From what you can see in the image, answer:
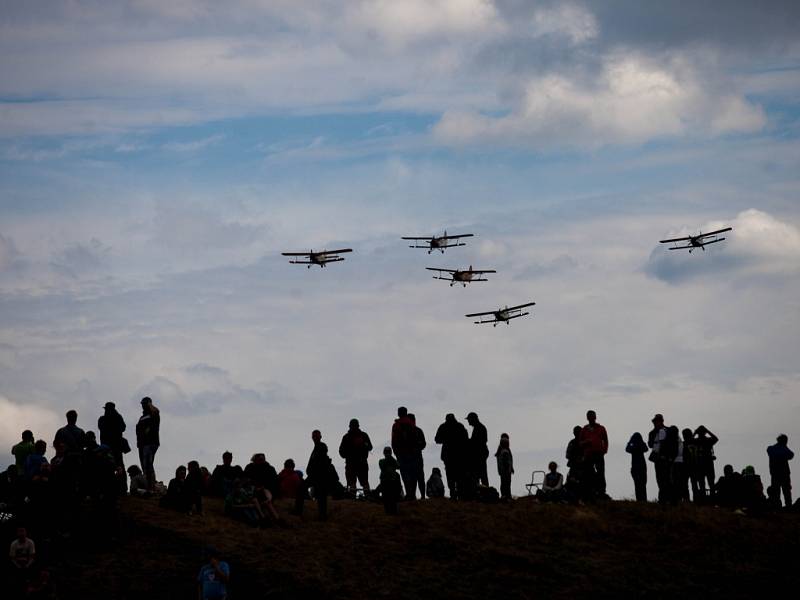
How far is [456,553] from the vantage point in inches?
1084

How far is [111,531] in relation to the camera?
85.9ft

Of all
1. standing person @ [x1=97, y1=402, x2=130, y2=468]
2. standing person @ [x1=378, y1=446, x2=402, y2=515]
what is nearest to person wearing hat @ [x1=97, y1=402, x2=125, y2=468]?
standing person @ [x1=97, y1=402, x2=130, y2=468]

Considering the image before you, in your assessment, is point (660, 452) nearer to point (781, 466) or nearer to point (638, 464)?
point (638, 464)

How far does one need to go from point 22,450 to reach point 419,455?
9.93 m

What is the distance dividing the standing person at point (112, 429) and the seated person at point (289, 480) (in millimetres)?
4700

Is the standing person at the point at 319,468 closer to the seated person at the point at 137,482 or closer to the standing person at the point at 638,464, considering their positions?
the seated person at the point at 137,482

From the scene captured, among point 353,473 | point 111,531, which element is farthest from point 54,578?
point 353,473

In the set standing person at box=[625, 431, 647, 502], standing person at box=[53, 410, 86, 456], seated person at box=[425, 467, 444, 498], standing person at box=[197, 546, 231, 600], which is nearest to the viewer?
standing person at box=[197, 546, 231, 600]

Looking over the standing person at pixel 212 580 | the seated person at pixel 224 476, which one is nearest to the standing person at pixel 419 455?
the seated person at pixel 224 476

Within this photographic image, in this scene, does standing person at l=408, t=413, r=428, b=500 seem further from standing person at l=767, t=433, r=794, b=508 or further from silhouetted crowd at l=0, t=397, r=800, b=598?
standing person at l=767, t=433, r=794, b=508

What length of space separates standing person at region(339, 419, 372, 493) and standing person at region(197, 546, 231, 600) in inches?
335

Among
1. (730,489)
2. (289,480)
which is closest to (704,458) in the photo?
(730,489)

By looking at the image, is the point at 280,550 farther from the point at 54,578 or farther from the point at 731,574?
the point at 731,574

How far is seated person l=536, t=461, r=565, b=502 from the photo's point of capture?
3147 centimetres
